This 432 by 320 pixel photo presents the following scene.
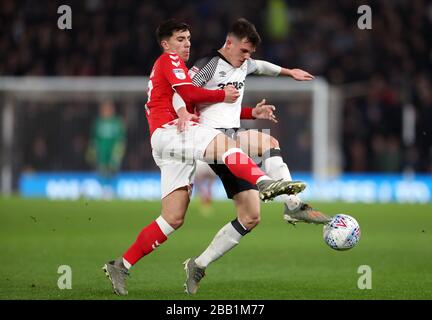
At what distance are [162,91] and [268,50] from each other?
692 inches

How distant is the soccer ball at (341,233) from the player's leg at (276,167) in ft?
0.30

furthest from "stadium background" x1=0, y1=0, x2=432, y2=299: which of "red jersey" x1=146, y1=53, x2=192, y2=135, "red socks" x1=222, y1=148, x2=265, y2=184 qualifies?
"red socks" x1=222, y1=148, x2=265, y2=184

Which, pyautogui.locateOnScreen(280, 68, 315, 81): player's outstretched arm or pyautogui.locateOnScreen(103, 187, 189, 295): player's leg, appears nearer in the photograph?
pyautogui.locateOnScreen(103, 187, 189, 295): player's leg

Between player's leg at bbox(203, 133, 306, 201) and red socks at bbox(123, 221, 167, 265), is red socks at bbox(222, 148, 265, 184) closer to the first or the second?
player's leg at bbox(203, 133, 306, 201)

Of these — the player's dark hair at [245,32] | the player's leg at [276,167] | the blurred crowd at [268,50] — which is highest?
the blurred crowd at [268,50]

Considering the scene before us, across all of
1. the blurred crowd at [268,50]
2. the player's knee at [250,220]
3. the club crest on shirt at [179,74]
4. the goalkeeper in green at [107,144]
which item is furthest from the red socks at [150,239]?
the blurred crowd at [268,50]

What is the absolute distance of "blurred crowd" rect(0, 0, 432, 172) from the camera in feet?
78.7

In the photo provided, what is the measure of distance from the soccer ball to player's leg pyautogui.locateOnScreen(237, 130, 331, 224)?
9cm

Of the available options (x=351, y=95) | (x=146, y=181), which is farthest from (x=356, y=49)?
(x=146, y=181)

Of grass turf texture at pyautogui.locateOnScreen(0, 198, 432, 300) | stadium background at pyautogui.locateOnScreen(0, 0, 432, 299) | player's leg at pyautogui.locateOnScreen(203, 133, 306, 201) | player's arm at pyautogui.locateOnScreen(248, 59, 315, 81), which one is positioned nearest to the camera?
player's leg at pyautogui.locateOnScreen(203, 133, 306, 201)

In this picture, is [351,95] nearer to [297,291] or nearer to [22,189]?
[22,189]

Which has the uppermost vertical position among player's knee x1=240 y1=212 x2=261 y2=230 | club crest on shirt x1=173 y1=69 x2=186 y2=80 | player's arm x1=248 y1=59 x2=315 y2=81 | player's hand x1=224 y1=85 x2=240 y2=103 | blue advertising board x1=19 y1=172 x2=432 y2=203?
player's arm x1=248 y1=59 x2=315 y2=81

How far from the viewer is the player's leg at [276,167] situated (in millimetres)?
8000

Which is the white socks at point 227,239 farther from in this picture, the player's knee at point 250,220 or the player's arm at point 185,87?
the player's arm at point 185,87
